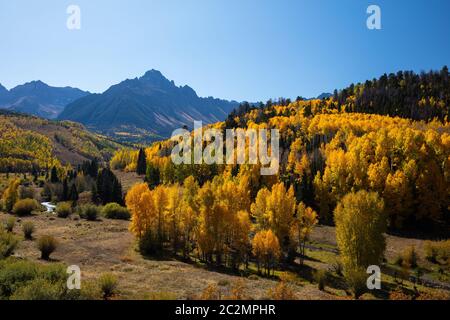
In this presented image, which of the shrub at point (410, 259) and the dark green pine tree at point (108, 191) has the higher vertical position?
the dark green pine tree at point (108, 191)

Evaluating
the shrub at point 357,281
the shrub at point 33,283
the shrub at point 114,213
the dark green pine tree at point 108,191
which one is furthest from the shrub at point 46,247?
the dark green pine tree at point 108,191

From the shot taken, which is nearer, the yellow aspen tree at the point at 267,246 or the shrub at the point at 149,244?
the yellow aspen tree at the point at 267,246

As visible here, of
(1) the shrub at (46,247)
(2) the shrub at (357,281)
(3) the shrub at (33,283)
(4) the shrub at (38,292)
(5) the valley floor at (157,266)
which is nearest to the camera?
(4) the shrub at (38,292)

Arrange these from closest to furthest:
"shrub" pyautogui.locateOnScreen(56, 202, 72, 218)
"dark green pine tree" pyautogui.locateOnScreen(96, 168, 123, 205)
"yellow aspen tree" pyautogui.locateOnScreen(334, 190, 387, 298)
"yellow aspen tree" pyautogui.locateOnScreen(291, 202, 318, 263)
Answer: "yellow aspen tree" pyautogui.locateOnScreen(334, 190, 387, 298) < "yellow aspen tree" pyautogui.locateOnScreen(291, 202, 318, 263) < "shrub" pyautogui.locateOnScreen(56, 202, 72, 218) < "dark green pine tree" pyautogui.locateOnScreen(96, 168, 123, 205)

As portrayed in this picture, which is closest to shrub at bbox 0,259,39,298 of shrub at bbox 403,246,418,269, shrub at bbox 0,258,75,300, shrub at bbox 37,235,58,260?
shrub at bbox 0,258,75,300

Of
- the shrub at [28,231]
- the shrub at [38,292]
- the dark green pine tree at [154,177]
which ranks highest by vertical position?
the dark green pine tree at [154,177]

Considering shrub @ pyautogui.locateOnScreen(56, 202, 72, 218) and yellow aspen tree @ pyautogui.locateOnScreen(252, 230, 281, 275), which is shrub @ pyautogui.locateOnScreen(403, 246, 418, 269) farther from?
shrub @ pyautogui.locateOnScreen(56, 202, 72, 218)

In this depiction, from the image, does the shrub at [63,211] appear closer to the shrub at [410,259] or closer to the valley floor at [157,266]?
the valley floor at [157,266]

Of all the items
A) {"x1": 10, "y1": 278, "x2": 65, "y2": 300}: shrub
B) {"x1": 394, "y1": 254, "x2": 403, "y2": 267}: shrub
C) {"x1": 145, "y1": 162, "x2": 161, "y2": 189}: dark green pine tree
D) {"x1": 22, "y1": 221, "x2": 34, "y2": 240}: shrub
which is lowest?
{"x1": 394, "y1": 254, "x2": 403, "y2": 267}: shrub

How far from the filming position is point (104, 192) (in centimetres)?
12900

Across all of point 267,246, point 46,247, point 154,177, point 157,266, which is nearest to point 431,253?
point 267,246

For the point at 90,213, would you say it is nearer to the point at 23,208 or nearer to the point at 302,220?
the point at 23,208
